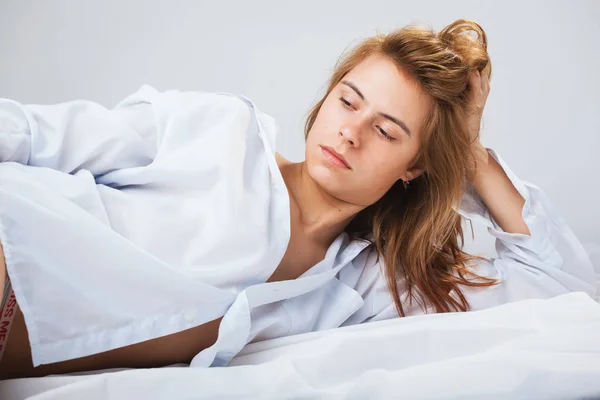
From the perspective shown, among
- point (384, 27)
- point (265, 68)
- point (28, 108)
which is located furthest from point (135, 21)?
point (28, 108)

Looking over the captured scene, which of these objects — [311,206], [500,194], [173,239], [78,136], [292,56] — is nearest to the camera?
[173,239]

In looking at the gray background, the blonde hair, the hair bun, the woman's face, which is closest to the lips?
the woman's face

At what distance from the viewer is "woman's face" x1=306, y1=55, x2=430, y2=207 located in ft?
5.48

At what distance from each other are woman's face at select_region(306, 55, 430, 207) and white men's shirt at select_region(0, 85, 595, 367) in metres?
0.13

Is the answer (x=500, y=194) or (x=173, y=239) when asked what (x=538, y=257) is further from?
(x=173, y=239)

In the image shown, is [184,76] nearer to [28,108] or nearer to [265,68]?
[265,68]

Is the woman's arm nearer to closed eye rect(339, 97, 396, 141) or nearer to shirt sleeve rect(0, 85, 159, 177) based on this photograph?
closed eye rect(339, 97, 396, 141)

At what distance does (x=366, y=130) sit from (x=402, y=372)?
0.63 m

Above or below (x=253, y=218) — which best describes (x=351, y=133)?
above

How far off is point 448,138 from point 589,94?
1198mm

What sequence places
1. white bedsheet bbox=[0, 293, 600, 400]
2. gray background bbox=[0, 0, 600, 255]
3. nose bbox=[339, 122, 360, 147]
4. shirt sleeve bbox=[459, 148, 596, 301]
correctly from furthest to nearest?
gray background bbox=[0, 0, 600, 255] → shirt sleeve bbox=[459, 148, 596, 301] → nose bbox=[339, 122, 360, 147] → white bedsheet bbox=[0, 293, 600, 400]

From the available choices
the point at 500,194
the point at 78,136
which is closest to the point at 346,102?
the point at 500,194

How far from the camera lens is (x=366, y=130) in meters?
1.67

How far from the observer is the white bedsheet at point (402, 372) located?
1225 mm
